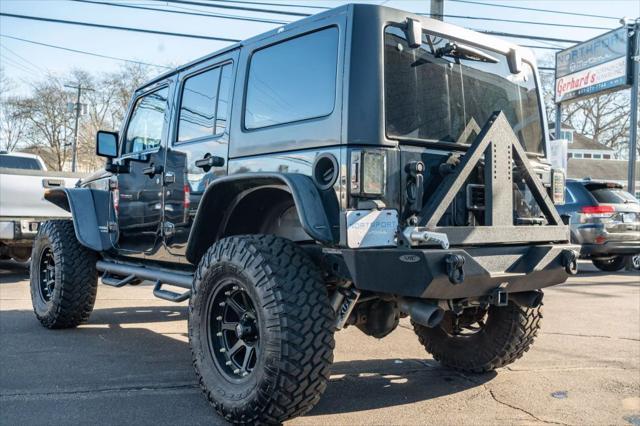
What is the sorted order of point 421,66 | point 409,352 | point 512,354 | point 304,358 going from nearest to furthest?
point 304,358 < point 421,66 < point 512,354 < point 409,352

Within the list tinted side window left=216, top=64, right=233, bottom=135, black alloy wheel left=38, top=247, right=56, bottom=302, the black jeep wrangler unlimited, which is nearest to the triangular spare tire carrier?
the black jeep wrangler unlimited

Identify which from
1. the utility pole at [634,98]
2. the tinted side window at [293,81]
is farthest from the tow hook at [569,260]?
the utility pole at [634,98]

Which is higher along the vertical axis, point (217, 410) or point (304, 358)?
point (304, 358)

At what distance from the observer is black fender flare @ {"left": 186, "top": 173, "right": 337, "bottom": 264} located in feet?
10.4

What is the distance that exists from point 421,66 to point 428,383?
2169 millimetres

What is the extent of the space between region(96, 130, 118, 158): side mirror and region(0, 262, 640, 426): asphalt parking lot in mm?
1658

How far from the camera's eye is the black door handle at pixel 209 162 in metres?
4.07

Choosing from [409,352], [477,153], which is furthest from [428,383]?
[477,153]

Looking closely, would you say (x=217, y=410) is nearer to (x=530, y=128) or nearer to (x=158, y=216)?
(x=158, y=216)

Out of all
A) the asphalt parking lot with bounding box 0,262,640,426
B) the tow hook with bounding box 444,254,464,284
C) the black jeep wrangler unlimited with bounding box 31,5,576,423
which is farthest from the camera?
the asphalt parking lot with bounding box 0,262,640,426

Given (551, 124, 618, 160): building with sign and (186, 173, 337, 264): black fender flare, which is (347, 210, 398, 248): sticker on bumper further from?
(551, 124, 618, 160): building with sign

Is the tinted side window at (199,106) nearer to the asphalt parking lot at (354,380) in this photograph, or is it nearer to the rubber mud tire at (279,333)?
the rubber mud tire at (279,333)

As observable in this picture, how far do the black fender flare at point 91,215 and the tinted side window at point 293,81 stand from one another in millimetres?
2311

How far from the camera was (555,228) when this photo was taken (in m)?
3.67
